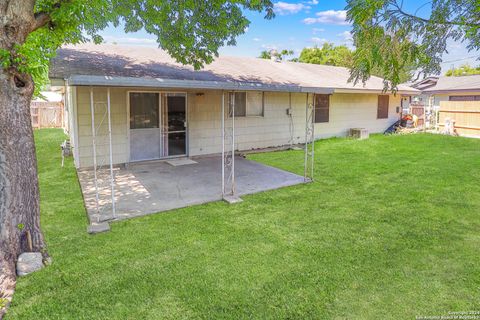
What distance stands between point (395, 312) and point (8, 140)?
4.34 m

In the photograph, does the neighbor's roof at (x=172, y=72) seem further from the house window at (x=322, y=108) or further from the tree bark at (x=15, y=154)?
the tree bark at (x=15, y=154)

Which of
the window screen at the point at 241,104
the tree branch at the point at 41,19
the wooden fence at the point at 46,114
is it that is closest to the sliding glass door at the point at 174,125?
the window screen at the point at 241,104

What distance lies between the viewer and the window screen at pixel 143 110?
9234mm

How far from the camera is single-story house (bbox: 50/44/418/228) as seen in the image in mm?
7332

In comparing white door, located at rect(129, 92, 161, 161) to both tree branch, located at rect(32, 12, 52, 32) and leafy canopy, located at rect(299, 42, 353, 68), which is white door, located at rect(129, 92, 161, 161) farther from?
leafy canopy, located at rect(299, 42, 353, 68)

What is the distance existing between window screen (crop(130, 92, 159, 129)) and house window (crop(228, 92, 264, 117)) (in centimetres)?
270

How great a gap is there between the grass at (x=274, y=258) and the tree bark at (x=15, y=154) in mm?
395

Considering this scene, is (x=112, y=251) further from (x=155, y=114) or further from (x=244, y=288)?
(x=155, y=114)

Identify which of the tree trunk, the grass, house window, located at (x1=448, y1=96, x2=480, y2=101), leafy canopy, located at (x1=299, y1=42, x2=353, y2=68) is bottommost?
the grass

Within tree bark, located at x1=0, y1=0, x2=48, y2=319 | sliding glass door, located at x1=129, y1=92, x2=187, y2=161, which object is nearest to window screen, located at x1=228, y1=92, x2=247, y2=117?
sliding glass door, located at x1=129, y1=92, x2=187, y2=161

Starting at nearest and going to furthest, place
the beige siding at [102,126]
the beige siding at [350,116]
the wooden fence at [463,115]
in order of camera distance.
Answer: the beige siding at [102,126] → the beige siding at [350,116] → the wooden fence at [463,115]

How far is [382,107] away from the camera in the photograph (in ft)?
55.0

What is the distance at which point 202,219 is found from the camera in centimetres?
539

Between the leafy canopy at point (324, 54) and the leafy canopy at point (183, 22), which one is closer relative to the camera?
the leafy canopy at point (183, 22)
